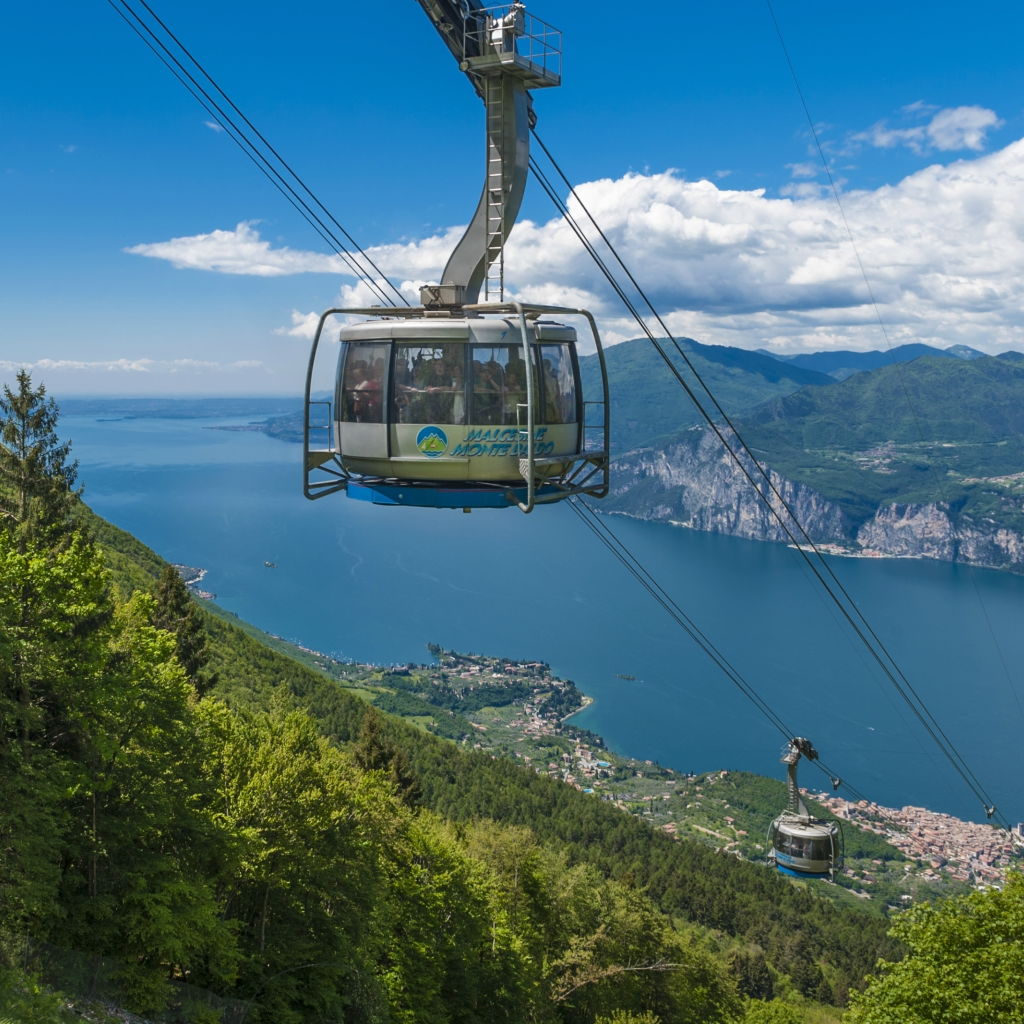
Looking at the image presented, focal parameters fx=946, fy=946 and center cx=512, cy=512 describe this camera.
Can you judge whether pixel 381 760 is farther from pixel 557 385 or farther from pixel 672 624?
pixel 672 624

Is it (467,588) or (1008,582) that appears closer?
(467,588)

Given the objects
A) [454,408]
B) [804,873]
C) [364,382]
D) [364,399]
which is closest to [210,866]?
[804,873]

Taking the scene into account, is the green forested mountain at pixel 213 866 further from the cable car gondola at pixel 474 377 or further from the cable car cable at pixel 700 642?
the cable car cable at pixel 700 642

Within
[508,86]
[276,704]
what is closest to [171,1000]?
[276,704]

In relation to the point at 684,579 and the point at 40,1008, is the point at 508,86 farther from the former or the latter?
the point at 684,579

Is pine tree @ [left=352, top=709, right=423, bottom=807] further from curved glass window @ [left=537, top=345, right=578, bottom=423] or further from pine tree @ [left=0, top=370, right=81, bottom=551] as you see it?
curved glass window @ [left=537, top=345, right=578, bottom=423]

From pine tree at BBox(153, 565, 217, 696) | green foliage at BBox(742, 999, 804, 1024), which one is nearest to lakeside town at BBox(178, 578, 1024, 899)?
green foliage at BBox(742, 999, 804, 1024)

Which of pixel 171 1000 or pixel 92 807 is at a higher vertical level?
pixel 92 807
